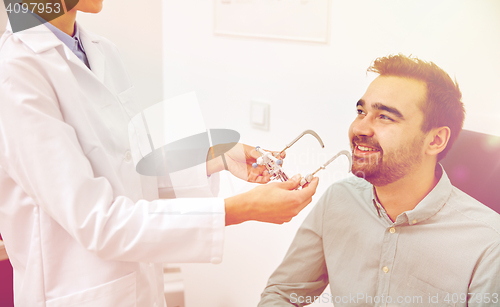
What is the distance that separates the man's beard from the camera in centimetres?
79

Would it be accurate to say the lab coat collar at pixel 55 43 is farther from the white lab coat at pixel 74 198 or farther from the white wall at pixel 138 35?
the white wall at pixel 138 35

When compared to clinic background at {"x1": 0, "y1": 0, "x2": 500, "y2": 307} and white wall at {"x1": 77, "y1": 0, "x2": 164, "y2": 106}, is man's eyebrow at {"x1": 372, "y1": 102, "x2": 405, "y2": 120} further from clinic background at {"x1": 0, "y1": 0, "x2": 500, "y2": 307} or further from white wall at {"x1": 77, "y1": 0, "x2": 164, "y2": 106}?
white wall at {"x1": 77, "y1": 0, "x2": 164, "y2": 106}

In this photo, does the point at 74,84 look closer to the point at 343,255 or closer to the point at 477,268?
the point at 343,255

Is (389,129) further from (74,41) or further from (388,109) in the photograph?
(74,41)

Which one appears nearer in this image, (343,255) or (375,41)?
(375,41)

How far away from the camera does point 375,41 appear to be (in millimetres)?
797

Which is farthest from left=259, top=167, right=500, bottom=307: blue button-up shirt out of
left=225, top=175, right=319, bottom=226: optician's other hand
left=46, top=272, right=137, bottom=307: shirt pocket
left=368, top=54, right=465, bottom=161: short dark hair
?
left=46, top=272, right=137, bottom=307: shirt pocket

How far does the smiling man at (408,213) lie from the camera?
2.41 ft

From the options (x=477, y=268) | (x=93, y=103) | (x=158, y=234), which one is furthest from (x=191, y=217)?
(x=477, y=268)

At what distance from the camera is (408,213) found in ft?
2.68

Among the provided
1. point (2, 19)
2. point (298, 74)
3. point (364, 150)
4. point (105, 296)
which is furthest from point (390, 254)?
point (2, 19)

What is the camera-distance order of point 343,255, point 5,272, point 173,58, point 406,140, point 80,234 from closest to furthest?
1. point 80,234
2. point 406,140
3. point 343,255
4. point 173,58
5. point 5,272

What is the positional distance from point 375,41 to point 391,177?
28cm

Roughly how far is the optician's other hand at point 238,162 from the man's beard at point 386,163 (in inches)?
6.8
